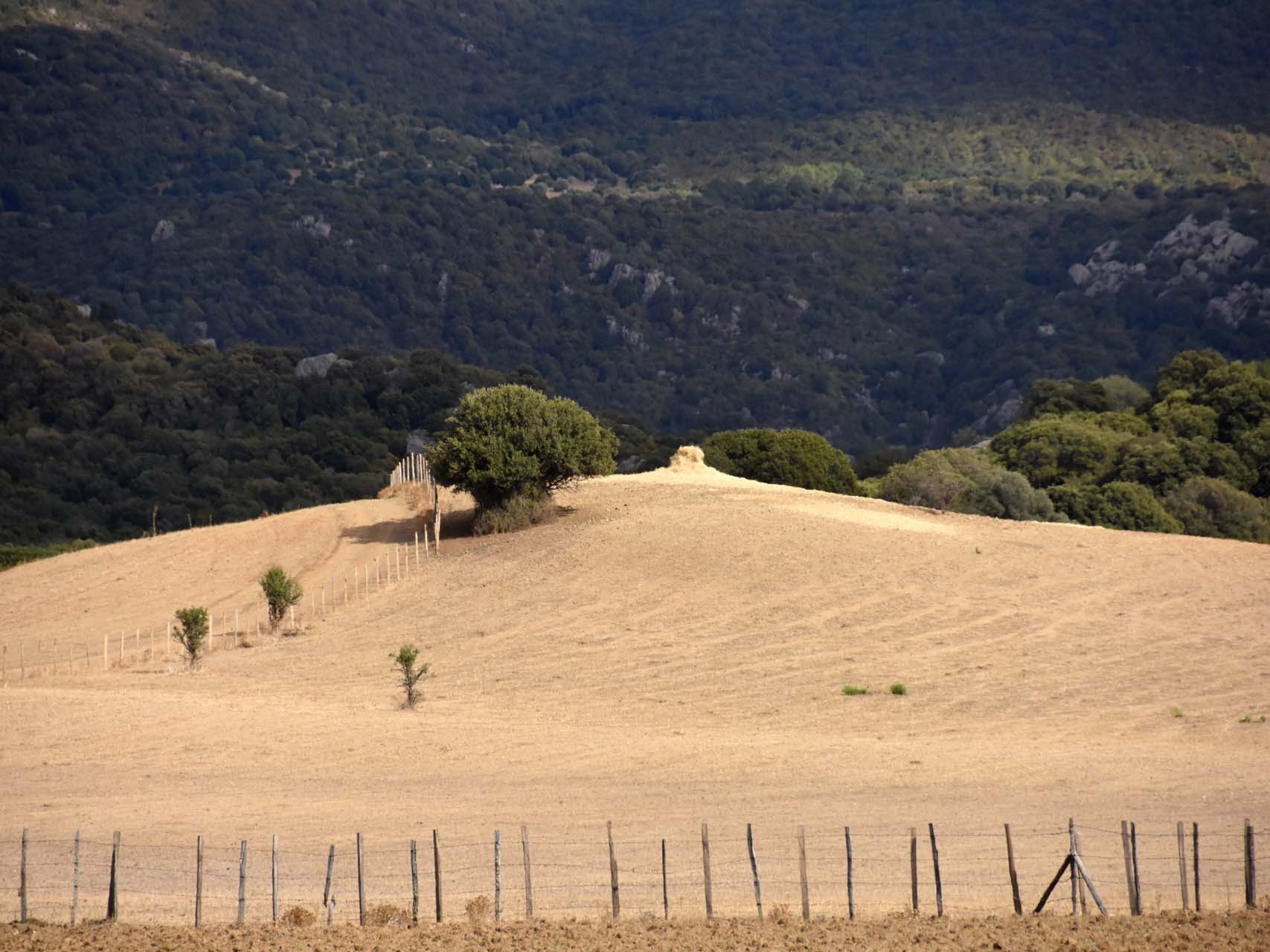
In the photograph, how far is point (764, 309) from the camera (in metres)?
168

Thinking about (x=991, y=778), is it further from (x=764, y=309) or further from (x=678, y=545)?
(x=764, y=309)

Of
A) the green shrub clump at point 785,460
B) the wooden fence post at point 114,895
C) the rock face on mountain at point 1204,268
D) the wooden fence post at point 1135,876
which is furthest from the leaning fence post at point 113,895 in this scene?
the rock face on mountain at point 1204,268

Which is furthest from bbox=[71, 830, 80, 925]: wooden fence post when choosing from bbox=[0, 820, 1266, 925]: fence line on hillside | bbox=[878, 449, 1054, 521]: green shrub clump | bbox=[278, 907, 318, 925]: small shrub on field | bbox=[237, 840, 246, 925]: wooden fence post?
bbox=[878, 449, 1054, 521]: green shrub clump

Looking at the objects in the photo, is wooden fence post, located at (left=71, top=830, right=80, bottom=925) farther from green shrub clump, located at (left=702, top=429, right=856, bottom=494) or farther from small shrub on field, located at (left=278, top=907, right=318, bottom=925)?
green shrub clump, located at (left=702, top=429, right=856, bottom=494)

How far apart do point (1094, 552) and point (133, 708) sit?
22.2m

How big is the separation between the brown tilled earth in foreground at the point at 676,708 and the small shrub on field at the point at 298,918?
76 centimetres

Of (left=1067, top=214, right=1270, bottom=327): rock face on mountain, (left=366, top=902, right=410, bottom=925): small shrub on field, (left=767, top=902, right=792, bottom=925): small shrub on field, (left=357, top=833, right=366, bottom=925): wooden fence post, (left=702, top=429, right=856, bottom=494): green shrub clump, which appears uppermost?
(left=1067, top=214, right=1270, bottom=327): rock face on mountain

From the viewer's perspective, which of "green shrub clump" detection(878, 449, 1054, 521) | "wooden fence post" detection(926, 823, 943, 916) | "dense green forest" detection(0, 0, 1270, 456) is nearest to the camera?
"wooden fence post" detection(926, 823, 943, 916)

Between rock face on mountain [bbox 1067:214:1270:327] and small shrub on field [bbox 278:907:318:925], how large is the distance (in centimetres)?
15108

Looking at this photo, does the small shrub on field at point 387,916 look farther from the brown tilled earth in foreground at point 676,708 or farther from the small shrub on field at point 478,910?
the brown tilled earth in foreground at point 676,708

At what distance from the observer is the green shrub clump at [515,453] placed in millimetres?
45688

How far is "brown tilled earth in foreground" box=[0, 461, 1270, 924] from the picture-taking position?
21688mm

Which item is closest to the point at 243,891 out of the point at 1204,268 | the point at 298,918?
the point at 298,918

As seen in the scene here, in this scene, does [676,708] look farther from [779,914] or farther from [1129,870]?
[1129,870]
